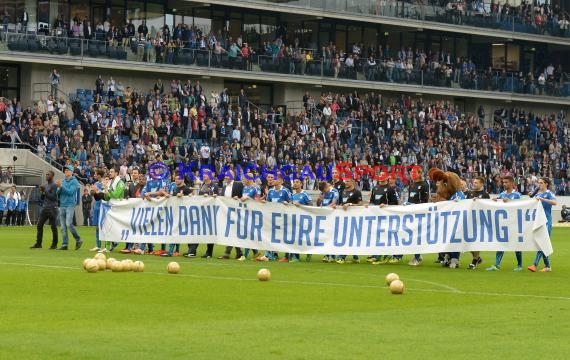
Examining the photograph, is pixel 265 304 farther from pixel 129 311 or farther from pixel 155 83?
pixel 155 83

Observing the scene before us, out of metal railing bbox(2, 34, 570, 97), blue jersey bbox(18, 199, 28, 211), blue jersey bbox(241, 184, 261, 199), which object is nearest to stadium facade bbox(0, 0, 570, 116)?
metal railing bbox(2, 34, 570, 97)

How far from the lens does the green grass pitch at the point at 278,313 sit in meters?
12.4

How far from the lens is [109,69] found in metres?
57.9

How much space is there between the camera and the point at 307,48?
6731cm

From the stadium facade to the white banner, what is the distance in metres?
26.5

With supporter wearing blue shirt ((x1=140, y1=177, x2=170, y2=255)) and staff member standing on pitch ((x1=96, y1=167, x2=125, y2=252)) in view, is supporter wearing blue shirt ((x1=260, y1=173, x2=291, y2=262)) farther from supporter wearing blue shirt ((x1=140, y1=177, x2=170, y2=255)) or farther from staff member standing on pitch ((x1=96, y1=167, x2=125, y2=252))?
staff member standing on pitch ((x1=96, y1=167, x2=125, y2=252))

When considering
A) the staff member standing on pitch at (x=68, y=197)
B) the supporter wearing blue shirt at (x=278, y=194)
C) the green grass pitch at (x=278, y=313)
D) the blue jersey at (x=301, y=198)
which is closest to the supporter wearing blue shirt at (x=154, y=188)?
the staff member standing on pitch at (x=68, y=197)

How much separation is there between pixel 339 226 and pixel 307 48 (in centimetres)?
4207

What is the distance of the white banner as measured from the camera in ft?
80.1

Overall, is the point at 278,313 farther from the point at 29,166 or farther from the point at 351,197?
the point at 29,166

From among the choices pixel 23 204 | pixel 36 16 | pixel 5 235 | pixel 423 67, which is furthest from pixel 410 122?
pixel 5 235

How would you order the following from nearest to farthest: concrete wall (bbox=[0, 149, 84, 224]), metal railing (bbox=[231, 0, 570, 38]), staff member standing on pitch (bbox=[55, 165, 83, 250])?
staff member standing on pitch (bbox=[55, 165, 83, 250]), concrete wall (bbox=[0, 149, 84, 224]), metal railing (bbox=[231, 0, 570, 38])

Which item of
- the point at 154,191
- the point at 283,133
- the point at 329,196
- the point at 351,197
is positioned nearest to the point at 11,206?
the point at 283,133

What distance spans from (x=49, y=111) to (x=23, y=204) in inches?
217
